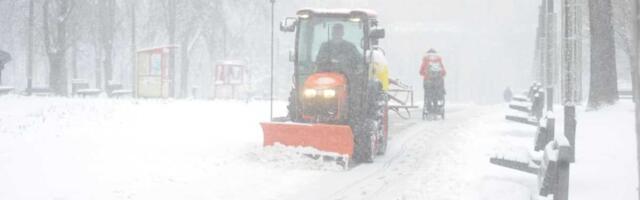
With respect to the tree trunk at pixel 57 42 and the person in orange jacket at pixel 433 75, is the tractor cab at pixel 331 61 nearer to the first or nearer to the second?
the person in orange jacket at pixel 433 75

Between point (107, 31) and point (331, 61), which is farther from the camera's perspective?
point (107, 31)

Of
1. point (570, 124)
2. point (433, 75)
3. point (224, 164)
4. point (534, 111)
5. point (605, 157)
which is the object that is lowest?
point (224, 164)

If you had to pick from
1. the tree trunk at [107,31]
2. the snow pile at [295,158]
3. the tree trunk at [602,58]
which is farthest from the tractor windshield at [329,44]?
the tree trunk at [107,31]

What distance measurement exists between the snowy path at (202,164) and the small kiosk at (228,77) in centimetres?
1662

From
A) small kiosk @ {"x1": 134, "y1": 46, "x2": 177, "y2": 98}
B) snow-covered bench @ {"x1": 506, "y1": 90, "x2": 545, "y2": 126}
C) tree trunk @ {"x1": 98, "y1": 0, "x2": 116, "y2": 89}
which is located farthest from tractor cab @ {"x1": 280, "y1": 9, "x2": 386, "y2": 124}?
tree trunk @ {"x1": 98, "y1": 0, "x2": 116, "y2": 89}

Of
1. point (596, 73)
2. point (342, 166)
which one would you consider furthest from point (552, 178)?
point (596, 73)

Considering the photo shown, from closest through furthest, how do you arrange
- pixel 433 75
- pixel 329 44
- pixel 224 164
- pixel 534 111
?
pixel 224 164 → pixel 329 44 → pixel 534 111 → pixel 433 75

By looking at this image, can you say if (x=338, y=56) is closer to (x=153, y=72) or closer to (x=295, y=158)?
(x=295, y=158)

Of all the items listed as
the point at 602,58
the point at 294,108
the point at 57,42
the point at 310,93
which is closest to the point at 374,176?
the point at 310,93

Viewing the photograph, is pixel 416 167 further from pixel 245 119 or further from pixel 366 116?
pixel 245 119

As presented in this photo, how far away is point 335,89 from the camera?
1134 centimetres

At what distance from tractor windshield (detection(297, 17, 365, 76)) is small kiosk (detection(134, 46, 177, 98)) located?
1582cm

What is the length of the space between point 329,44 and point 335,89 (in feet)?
3.10

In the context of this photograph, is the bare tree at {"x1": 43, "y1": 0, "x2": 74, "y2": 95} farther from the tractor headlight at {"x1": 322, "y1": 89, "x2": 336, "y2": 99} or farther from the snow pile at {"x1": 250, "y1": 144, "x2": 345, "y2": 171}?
the tractor headlight at {"x1": 322, "y1": 89, "x2": 336, "y2": 99}
